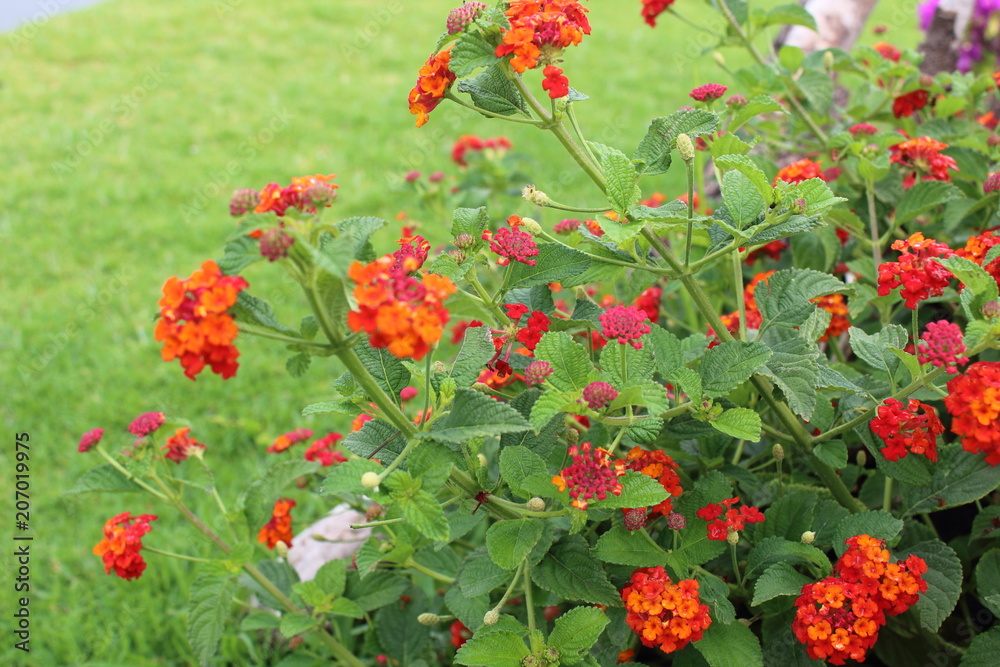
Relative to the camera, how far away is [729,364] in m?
1.20

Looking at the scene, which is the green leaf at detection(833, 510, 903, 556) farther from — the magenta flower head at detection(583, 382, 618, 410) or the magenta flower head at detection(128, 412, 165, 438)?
the magenta flower head at detection(128, 412, 165, 438)

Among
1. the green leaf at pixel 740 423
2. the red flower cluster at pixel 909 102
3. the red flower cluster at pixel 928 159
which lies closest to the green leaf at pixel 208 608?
the green leaf at pixel 740 423

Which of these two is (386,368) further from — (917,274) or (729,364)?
(917,274)

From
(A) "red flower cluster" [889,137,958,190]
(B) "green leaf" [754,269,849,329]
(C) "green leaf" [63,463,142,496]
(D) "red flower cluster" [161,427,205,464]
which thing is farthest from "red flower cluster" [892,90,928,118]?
(C) "green leaf" [63,463,142,496]

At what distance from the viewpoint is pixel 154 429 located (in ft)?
5.40

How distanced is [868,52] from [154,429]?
2096 millimetres

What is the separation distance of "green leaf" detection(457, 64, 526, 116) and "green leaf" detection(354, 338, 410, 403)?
1.44ft

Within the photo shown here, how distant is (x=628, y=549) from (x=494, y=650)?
271 millimetres

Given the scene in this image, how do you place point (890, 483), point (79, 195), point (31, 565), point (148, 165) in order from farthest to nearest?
point (148, 165)
point (79, 195)
point (31, 565)
point (890, 483)

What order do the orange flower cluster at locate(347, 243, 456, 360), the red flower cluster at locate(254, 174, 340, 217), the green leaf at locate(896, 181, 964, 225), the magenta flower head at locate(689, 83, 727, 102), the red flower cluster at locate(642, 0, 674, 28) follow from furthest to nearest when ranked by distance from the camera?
the red flower cluster at locate(642, 0, 674, 28)
the green leaf at locate(896, 181, 964, 225)
the magenta flower head at locate(689, 83, 727, 102)
the red flower cluster at locate(254, 174, 340, 217)
the orange flower cluster at locate(347, 243, 456, 360)

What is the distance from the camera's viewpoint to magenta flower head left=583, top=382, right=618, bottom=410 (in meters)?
1.10

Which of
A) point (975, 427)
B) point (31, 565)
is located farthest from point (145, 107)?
point (975, 427)

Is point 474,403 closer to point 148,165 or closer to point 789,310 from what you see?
point 789,310

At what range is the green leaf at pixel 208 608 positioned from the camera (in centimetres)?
153
